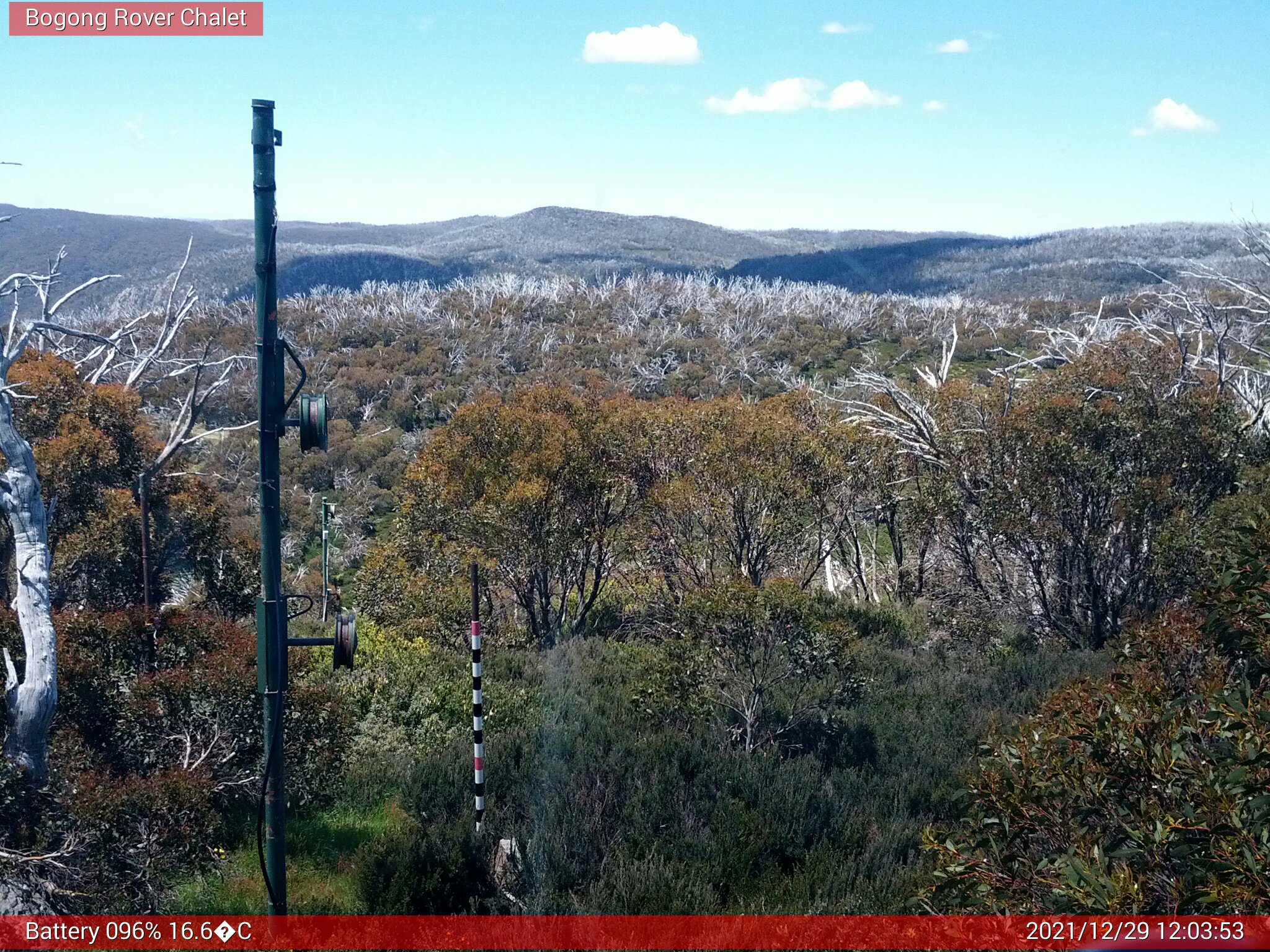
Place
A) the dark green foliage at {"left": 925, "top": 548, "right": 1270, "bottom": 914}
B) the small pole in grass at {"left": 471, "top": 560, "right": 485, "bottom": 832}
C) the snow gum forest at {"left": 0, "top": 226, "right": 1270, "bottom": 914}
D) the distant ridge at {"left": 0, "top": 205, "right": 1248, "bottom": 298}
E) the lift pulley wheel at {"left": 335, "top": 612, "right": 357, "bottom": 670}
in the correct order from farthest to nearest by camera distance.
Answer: the distant ridge at {"left": 0, "top": 205, "right": 1248, "bottom": 298} → the small pole in grass at {"left": 471, "top": 560, "right": 485, "bottom": 832} → the snow gum forest at {"left": 0, "top": 226, "right": 1270, "bottom": 914} → the lift pulley wheel at {"left": 335, "top": 612, "right": 357, "bottom": 670} → the dark green foliage at {"left": 925, "top": 548, "right": 1270, "bottom": 914}

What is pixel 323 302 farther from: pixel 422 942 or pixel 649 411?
pixel 422 942

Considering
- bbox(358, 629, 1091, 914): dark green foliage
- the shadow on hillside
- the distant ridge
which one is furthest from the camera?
the shadow on hillside

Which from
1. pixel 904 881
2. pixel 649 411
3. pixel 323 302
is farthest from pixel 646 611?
pixel 323 302

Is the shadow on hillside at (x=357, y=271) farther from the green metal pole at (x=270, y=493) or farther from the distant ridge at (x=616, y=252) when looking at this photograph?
the green metal pole at (x=270, y=493)

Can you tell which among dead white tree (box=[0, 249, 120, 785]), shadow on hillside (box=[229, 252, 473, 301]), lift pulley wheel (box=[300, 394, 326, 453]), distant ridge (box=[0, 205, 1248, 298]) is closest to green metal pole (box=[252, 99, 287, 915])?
lift pulley wheel (box=[300, 394, 326, 453])

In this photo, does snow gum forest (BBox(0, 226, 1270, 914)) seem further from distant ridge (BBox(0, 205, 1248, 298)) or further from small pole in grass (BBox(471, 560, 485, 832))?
distant ridge (BBox(0, 205, 1248, 298))

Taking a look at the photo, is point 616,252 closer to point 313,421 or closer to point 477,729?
point 477,729
